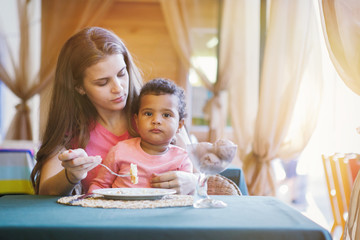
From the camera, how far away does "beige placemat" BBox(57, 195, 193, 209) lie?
125cm

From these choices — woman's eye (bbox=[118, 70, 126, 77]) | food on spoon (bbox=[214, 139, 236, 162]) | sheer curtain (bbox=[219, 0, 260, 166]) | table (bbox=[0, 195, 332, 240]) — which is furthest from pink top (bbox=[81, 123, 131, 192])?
sheer curtain (bbox=[219, 0, 260, 166])

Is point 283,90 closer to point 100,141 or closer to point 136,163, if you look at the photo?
point 100,141

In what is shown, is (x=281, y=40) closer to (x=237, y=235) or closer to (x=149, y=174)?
(x=149, y=174)

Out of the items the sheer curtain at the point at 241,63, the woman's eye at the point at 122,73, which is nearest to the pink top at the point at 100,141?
the woman's eye at the point at 122,73

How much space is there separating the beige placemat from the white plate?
0.02 m

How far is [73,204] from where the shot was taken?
1285 millimetres

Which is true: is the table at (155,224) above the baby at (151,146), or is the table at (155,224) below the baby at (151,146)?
below

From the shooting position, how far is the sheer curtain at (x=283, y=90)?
390 centimetres

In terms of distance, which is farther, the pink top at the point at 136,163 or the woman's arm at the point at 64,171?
the pink top at the point at 136,163

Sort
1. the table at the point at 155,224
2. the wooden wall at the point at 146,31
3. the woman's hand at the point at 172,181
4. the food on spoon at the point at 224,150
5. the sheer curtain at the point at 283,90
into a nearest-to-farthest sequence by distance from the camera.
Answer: the table at the point at 155,224 < the food on spoon at the point at 224,150 < the woman's hand at the point at 172,181 < the sheer curtain at the point at 283,90 < the wooden wall at the point at 146,31

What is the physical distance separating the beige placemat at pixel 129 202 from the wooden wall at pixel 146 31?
16.0 feet

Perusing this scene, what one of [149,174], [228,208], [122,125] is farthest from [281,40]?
[228,208]

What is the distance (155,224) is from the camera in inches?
40.6

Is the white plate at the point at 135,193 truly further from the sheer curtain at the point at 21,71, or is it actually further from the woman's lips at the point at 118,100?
the sheer curtain at the point at 21,71
